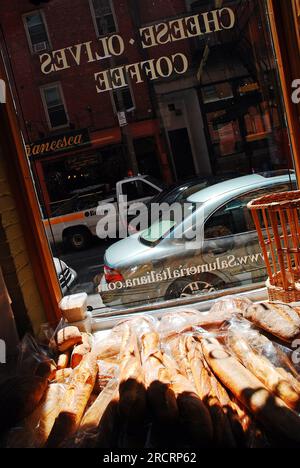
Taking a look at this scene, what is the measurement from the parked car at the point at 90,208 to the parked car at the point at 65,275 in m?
0.21

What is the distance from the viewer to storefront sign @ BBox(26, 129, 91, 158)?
158 inches

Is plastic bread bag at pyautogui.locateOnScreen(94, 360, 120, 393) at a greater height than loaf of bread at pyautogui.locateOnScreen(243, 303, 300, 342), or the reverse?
loaf of bread at pyautogui.locateOnScreen(243, 303, 300, 342)

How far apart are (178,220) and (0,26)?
8.46ft

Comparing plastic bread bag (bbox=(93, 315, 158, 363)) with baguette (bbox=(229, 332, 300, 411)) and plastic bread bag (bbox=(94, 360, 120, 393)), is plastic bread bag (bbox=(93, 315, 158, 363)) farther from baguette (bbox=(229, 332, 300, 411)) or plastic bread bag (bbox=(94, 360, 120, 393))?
baguette (bbox=(229, 332, 300, 411))

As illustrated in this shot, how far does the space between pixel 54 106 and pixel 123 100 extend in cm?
70

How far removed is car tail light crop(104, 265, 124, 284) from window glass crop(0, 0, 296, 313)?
0.04 feet

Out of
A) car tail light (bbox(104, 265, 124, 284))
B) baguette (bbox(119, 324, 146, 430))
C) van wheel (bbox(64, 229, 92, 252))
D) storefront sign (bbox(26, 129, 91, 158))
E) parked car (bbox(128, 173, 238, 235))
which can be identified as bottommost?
baguette (bbox(119, 324, 146, 430))

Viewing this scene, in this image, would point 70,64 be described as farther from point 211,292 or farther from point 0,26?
point 211,292

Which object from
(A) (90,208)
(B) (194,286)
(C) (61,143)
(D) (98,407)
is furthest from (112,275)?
(D) (98,407)

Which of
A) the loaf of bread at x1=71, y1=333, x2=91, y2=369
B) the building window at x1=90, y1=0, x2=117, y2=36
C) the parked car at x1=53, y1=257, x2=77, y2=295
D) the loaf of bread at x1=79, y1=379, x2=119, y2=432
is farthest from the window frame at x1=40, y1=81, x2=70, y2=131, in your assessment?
the loaf of bread at x1=79, y1=379, x2=119, y2=432

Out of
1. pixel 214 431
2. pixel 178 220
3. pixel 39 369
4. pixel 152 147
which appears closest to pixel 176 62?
pixel 152 147

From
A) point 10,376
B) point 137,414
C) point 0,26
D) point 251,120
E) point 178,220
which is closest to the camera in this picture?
point 137,414

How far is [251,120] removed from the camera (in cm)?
412

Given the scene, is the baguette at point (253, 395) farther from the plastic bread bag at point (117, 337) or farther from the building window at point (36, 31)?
the building window at point (36, 31)
